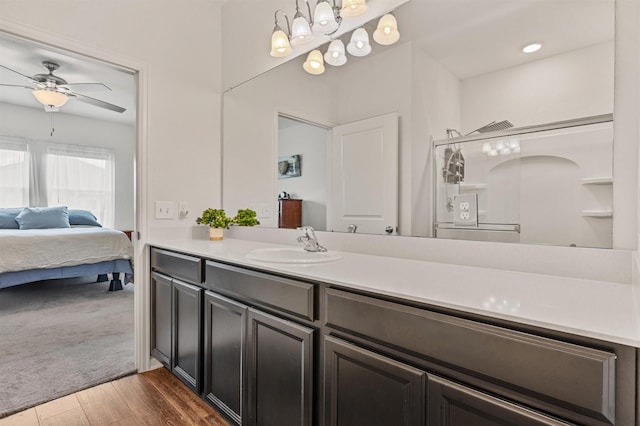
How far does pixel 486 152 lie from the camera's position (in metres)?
1.30

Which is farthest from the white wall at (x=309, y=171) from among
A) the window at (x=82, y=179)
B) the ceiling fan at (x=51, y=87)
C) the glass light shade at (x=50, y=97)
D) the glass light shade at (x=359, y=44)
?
the window at (x=82, y=179)

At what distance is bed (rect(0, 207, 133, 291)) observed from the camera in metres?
3.63

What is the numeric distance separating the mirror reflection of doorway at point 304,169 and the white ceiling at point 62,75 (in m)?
1.44

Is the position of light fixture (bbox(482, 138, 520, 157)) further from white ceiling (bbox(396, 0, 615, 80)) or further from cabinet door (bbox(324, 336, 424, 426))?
cabinet door (bbox(324, 336, 424, 426))

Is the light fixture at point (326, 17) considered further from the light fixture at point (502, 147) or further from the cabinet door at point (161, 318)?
the cabinet door at point (161, 318)

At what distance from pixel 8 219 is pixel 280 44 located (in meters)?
4.96

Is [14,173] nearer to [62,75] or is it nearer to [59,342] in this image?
[62,75]

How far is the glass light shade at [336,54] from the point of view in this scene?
1830mm

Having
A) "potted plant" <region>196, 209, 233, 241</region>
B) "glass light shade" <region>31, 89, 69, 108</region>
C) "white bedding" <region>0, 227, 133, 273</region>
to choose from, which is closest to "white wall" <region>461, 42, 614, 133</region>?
"potted plant" <region>196, 209, 233, 241</region>

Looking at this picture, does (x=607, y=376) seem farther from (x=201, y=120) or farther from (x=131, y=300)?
(x=131, y=300)

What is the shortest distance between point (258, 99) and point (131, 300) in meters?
2.91

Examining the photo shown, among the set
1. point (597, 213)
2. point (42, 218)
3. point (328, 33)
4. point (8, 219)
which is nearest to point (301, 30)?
point (328, 33)

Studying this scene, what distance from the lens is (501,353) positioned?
74 centimetres

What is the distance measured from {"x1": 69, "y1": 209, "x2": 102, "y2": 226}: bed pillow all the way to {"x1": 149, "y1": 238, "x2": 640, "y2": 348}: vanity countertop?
5265 mm
